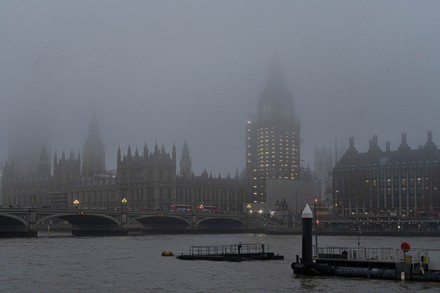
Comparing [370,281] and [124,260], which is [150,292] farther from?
[124,260]

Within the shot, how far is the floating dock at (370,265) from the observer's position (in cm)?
6097

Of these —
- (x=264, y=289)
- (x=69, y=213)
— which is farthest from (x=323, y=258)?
(x=69, y=213)

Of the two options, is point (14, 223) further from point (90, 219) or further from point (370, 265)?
point (370, 265)

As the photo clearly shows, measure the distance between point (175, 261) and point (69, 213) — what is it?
78.8 meters

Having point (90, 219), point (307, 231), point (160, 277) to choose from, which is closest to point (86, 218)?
point (90, 219)

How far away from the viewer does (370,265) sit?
63969 millimetres

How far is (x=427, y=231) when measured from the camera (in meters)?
175

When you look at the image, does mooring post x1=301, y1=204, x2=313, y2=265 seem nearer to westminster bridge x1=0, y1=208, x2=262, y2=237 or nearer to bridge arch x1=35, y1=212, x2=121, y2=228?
westminster bridge x1=0, y1=208, x2=262, y2=237

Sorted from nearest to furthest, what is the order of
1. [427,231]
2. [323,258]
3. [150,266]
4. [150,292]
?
[150,292], [323,258], [150,266], [427,231]

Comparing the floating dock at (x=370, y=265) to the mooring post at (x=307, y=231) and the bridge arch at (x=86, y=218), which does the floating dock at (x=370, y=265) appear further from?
the bridge arch at (x=86, y=218)

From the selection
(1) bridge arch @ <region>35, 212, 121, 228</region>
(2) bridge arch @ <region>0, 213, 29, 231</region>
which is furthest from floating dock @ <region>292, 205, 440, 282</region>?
(1) bridge arch @ <region>35, 212, 121, 228</region>

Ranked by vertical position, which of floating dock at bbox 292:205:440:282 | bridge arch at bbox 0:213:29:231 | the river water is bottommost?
the river water

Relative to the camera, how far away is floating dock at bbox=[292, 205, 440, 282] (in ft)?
200

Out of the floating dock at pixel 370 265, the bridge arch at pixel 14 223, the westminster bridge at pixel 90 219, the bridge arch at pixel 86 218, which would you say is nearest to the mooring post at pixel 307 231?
the floating dock at pixel 370 265
